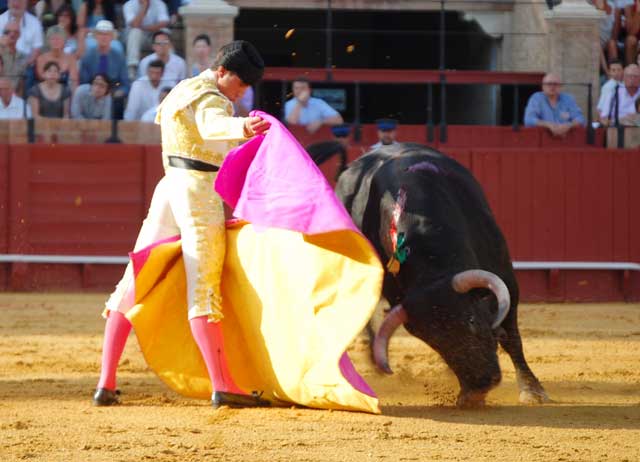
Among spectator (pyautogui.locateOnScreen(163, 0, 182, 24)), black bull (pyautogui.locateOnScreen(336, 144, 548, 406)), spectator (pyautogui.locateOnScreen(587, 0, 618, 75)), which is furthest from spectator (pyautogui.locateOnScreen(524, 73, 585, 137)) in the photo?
black bull (pyautogui.locateOnScreen(336, 144, 548, 406))

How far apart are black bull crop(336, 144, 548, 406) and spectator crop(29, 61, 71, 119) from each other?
3.92m

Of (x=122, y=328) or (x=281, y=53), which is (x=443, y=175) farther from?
(x=281, y=53)

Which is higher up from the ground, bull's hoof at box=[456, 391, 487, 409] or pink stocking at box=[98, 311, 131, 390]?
pink stocking at box=[98, 311, 131, 390]

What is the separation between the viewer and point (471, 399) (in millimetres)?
4957

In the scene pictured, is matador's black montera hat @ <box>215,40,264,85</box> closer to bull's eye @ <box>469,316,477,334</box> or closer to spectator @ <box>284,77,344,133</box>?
bull's eye @ <box>469,316,477,334</box>

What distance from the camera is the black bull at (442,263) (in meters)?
4.93

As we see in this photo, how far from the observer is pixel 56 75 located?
9648mm

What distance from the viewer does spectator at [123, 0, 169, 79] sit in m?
10.2

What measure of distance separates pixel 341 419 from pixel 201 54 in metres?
5.74

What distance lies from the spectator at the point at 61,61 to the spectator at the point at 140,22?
0.45 m

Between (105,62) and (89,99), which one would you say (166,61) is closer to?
(105,62)

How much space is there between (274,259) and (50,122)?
16.7ft

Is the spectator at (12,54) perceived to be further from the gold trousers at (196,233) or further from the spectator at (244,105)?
the gold trousers at (196,233)

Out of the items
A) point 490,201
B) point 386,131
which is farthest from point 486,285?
point 490,201
